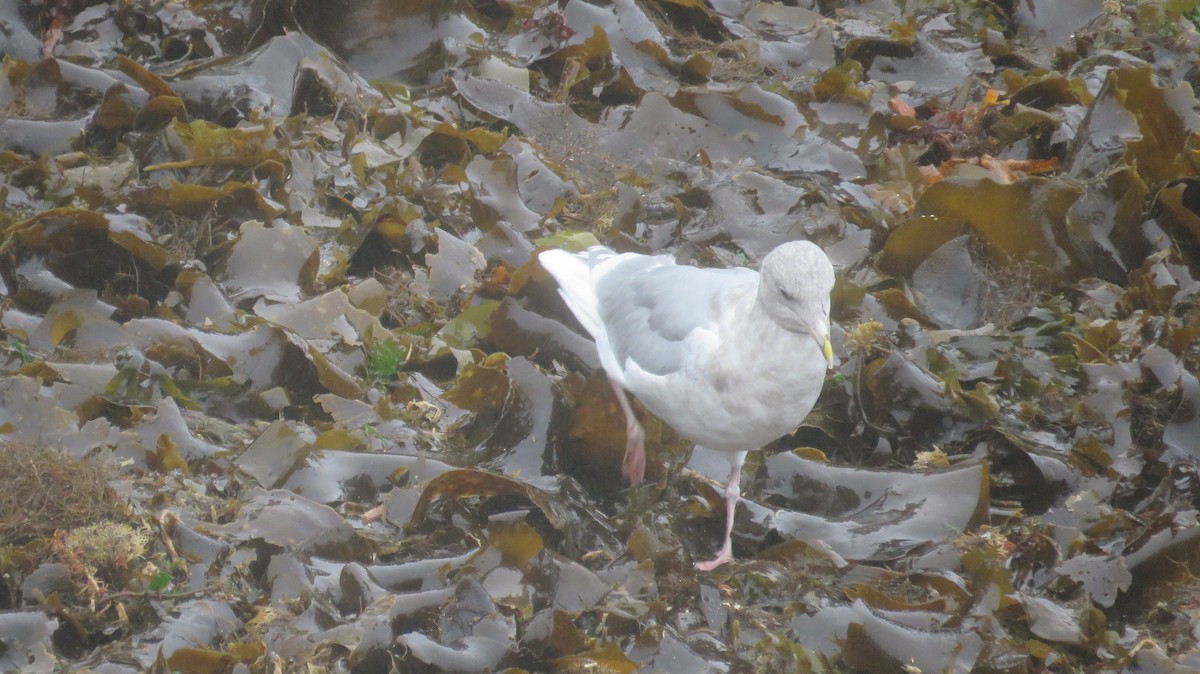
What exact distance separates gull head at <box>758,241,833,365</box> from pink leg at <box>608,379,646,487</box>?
0.66 m

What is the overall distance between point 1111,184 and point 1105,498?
1.35 m

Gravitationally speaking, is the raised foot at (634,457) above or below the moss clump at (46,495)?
below

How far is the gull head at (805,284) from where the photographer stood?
9.85ft

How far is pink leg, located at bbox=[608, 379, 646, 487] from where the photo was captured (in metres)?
3.45

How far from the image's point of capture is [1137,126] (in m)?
4.38

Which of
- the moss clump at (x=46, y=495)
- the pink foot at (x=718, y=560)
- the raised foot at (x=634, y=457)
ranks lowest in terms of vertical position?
the pink foot at (x=718, y=560)

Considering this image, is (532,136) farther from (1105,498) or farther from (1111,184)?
(1105,498)

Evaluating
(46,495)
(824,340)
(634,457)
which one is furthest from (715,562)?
(46,495)

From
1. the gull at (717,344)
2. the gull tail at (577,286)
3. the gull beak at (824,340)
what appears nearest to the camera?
the gull beak at (824,340)

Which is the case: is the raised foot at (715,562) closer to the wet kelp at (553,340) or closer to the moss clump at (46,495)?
the wet kelp at (553,340)

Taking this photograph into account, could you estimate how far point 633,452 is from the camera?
3467mm

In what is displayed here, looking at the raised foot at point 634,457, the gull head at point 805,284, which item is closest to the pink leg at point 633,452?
the raised foot at point 634,457

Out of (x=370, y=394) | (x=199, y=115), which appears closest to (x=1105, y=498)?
(x=370, y=394)

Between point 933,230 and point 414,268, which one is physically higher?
point 933,230
